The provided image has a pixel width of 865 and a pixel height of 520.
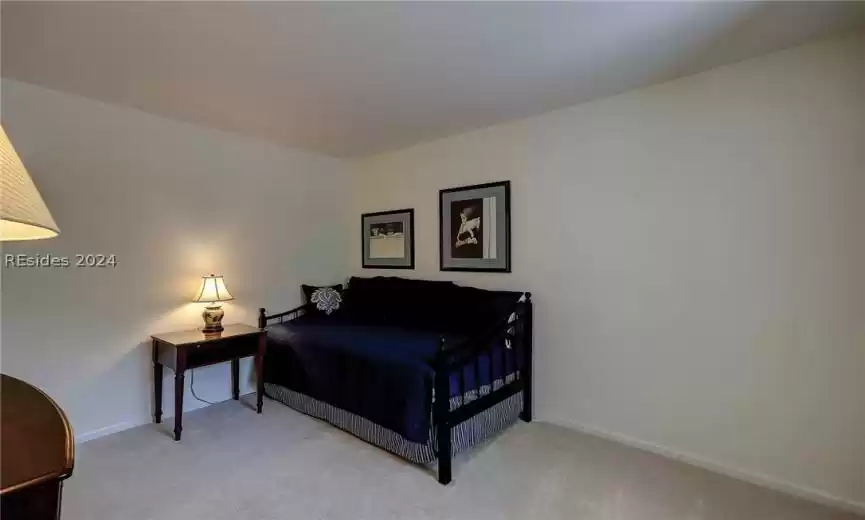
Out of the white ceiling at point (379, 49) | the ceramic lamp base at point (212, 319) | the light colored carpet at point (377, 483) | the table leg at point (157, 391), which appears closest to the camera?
the white ceiling at point (379, 49)

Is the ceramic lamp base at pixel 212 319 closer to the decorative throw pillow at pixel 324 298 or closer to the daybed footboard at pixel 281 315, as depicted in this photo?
the daybed footboard at pixel 281 315

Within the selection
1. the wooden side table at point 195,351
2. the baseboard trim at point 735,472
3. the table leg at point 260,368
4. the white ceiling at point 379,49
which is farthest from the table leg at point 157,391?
the baseboard trim at point 735,472

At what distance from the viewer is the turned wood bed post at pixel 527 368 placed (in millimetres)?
3012

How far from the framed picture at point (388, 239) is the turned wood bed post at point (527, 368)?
1.25m

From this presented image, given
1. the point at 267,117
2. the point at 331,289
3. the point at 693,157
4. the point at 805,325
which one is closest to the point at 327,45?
the point at 267,117

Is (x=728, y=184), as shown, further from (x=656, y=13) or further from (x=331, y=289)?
(x=331, y=289)

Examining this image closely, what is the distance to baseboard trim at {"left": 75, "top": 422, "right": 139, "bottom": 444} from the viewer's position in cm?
270

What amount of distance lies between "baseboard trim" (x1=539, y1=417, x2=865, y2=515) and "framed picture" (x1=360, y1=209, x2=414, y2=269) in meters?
1.91

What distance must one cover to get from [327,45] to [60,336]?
93.4 inches

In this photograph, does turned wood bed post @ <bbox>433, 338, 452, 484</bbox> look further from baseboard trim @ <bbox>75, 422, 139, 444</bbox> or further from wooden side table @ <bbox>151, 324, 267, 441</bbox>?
baseboard trim @ <bbox>75, 422, 139, 444</bbox>

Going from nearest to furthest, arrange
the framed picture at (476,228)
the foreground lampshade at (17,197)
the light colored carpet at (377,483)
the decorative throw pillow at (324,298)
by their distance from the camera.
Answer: the foreground lampshade at (17,197)
the light colored carpet at (377,483)
the framed picture at (476,228)
the decorative throw pillow at (324,298)

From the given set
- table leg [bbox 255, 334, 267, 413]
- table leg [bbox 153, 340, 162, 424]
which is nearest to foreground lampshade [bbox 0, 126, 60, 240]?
table leg [bbox 255, 334, 267, 413]

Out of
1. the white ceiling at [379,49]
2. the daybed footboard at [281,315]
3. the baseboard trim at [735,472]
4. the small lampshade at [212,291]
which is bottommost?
the baseboard trim at [735,472]

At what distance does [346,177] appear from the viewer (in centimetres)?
439
